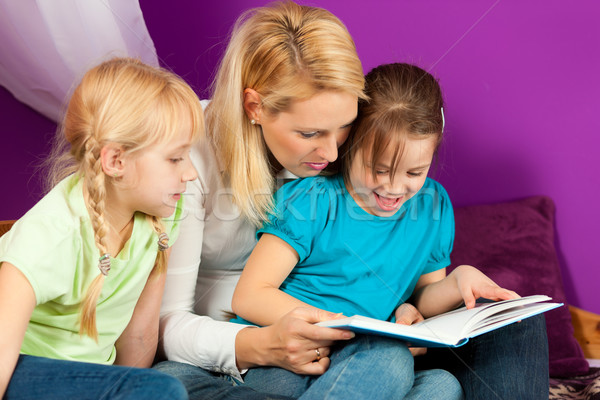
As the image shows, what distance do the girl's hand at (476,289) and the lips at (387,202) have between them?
0.18 metres

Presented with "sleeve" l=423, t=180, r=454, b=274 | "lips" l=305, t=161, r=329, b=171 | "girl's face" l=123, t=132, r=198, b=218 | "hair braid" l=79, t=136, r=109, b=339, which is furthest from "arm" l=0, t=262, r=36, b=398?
"sleeve" l=423, t=180, r=454, b=274

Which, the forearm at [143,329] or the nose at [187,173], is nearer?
the nose at [187,173]

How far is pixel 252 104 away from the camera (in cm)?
124

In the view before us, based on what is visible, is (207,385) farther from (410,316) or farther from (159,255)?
(410,316)

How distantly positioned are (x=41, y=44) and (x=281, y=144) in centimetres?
68

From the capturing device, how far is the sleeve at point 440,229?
1344 millimetres

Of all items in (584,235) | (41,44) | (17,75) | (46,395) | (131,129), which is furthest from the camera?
(584,235)

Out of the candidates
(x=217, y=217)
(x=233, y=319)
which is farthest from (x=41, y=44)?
(x=233, y=319)

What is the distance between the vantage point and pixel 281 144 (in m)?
1.22

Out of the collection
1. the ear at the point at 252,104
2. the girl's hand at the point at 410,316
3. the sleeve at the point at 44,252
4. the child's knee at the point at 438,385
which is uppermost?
the ear at the point at 252,104

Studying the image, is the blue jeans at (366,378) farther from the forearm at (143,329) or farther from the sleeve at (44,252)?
the sleeve at (44,252)

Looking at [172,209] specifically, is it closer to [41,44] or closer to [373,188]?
[373,188]

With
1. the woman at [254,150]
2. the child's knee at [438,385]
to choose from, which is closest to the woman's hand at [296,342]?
the woman at [254,150]

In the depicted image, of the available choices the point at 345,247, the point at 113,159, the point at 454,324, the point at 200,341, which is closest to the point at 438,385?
the point at 454,324
